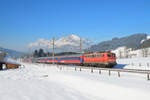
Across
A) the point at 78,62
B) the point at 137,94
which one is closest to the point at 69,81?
the point at 137,94

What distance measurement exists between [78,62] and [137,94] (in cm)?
2758

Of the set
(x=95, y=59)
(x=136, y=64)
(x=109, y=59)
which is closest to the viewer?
(x=109, y=59)

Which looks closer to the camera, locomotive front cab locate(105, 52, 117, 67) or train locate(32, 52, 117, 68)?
locomotive front cab locate(105, 52, 117, 67)

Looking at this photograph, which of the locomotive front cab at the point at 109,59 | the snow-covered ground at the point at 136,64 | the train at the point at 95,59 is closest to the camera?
the locomotive front cab at the point at 109,59

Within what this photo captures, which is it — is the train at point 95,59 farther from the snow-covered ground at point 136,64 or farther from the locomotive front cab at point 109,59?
the snow-covered ground at point 136,64

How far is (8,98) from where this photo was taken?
33.6 ft

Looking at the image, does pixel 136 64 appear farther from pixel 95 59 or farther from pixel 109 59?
pixel 95 59

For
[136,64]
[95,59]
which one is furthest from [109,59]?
[136,64]

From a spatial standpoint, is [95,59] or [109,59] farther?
[95,59]

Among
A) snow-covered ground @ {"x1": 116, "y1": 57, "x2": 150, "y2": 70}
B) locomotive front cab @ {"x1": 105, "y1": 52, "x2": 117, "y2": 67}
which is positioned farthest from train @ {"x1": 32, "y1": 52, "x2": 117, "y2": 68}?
snow-covered ground @ {"x1": 116, "y1": 57, "x2": 150, "y2": 70}

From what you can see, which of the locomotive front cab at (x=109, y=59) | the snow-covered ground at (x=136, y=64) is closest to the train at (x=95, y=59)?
the locomotive front cab at (x=109, y=59)

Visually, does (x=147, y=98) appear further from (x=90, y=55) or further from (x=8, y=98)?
(x=90, y=55)

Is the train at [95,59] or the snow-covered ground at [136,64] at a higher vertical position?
the train at [95,59]

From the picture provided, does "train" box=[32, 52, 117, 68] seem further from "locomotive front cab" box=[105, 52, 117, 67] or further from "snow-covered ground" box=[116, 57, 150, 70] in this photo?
"snow-covered ground" box=[116, 57, 150, 70]
